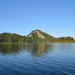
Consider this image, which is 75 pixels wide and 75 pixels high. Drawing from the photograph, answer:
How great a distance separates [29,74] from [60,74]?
23.7 ft

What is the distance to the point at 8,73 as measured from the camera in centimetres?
3177

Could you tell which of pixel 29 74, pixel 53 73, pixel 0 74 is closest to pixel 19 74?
pixel 29 74

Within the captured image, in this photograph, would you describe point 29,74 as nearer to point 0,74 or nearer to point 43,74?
point 43,74

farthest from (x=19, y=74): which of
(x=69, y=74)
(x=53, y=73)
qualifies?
(x=69, y=74)

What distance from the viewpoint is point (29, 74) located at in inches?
1206

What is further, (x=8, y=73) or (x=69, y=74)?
(x=8, y=73)

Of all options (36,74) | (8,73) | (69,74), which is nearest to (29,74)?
(36,74)

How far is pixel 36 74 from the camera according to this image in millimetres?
30625

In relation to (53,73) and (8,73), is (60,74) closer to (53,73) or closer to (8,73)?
(53,73)

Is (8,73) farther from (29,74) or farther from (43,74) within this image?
(43,74)

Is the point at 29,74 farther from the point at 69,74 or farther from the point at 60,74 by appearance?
the point at 69,74

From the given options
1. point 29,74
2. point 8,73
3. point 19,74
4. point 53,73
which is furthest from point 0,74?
point 53,73

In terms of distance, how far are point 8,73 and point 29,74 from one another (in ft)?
17.5

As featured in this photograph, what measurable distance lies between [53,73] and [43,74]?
8.39 ft
